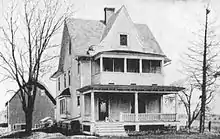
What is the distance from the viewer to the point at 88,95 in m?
35.1

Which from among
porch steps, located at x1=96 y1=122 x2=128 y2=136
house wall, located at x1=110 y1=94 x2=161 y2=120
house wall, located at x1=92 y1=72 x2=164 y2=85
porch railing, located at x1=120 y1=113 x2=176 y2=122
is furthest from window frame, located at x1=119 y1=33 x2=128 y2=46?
porch steps, located at x1=96 y1=122 x2=128 y2=136

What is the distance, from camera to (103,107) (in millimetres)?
35000

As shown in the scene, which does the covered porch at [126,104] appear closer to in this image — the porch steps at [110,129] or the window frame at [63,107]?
the porch steps at [110,129]

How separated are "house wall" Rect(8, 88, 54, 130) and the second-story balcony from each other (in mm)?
18674

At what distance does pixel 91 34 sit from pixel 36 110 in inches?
728

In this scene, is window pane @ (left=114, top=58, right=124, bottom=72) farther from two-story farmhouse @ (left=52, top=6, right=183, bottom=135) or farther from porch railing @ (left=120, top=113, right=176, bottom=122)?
porch railing @ (left=120, top=113, right=176, bottom=122)

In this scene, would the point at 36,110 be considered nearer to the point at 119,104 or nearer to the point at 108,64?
the point at 119,104

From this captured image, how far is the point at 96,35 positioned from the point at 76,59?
3680mm

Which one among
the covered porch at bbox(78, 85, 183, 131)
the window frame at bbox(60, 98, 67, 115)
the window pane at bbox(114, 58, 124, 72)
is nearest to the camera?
the covered porch at bbox(78, 85, 183, 131)

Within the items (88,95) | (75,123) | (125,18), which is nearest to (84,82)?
(88,95)

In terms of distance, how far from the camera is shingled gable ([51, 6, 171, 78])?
3568cm

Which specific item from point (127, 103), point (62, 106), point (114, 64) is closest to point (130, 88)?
point (127, 103)

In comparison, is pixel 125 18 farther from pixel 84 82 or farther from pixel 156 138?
pixel 156 138

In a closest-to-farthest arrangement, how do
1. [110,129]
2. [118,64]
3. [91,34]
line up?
1. [110,129]
2. [118,64]
3. [91,34]
